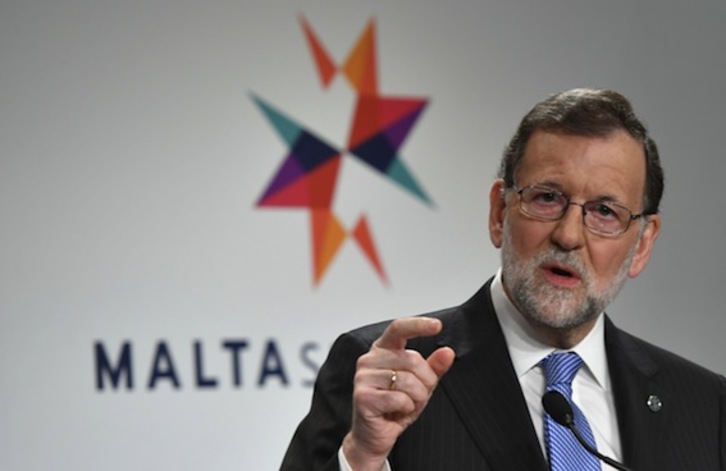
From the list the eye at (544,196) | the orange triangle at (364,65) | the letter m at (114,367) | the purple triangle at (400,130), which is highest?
the orange triangle at (364,65)

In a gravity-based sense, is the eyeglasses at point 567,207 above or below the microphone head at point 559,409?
above

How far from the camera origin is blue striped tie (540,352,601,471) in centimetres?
182

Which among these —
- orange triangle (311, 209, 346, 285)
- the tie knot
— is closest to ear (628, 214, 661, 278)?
the tie knot

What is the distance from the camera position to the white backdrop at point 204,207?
3.31 m

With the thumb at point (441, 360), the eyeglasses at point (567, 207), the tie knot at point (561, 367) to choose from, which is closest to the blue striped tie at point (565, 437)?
the tie knot at point (561, 367)

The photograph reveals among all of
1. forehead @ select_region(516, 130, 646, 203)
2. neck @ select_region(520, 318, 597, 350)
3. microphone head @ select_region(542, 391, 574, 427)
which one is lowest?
microphone head @ select_region(542, 391, 574, 427)

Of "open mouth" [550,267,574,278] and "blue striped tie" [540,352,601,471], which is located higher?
"open mouth" [550,267,574,278]

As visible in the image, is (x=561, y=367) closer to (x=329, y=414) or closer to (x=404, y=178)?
(x=329, y=414)

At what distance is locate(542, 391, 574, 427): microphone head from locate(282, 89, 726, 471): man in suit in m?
0.13

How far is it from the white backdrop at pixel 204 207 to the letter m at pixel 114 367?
13 millimetres

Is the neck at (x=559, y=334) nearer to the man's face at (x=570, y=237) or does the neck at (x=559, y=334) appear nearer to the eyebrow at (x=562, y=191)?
the man's face at (x=570, y=237)

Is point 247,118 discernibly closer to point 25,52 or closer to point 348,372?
point 25,52

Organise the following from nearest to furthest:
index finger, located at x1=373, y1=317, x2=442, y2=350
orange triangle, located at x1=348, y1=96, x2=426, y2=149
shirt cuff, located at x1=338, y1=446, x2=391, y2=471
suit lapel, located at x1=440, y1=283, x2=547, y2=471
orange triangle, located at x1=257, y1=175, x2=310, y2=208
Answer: index finger, located at x1=373, y1=317, x2=442, y2=350 < shirt cuff, located at x1=338, y1=446, x2=391, y2=471 < suit lapel, located at x1=440, y1=283, x2=547, y2=471 < orange triangle, located at x1=257, y1=175, x2=310, y2=208 < orange triangle, located at x1=348, y1=96, x2=426, y2=149

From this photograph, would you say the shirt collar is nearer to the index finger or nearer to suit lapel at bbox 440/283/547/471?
suit lapel at bbox 440/283/547/471
